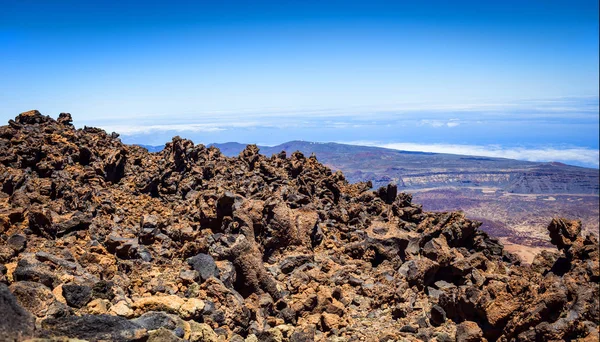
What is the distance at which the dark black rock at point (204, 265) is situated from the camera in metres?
10.7

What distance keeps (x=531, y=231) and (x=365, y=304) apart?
2992 inches

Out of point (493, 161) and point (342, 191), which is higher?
point (342, 191)

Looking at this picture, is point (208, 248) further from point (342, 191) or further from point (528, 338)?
point (342, 191)

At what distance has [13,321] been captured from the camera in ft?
19.5

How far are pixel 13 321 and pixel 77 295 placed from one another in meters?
2.04

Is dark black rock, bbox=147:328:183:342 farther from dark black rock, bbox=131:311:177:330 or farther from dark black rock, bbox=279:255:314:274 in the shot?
dark black rock, bbox=279:255:314:274

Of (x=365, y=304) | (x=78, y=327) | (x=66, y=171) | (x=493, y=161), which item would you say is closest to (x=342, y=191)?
(x=365, y=304)

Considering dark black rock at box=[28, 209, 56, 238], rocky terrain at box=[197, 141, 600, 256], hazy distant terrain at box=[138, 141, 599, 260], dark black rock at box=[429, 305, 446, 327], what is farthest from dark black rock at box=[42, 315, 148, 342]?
hazy distant terrain at box=[138, 141, 599, 260]

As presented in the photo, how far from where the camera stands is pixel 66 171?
17.8 metres

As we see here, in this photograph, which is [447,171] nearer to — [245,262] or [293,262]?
[293,262]

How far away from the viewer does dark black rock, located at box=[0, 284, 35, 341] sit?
5.73m

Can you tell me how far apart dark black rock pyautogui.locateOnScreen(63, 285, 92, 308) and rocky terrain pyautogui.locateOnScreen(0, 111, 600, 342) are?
0.02 m

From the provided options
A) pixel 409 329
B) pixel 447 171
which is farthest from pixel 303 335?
pixel 447 171

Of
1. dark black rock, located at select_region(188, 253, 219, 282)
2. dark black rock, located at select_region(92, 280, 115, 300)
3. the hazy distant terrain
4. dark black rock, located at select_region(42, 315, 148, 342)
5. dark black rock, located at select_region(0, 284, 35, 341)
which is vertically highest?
dark black rock, located at select_region(0, 284, 35, 341)
